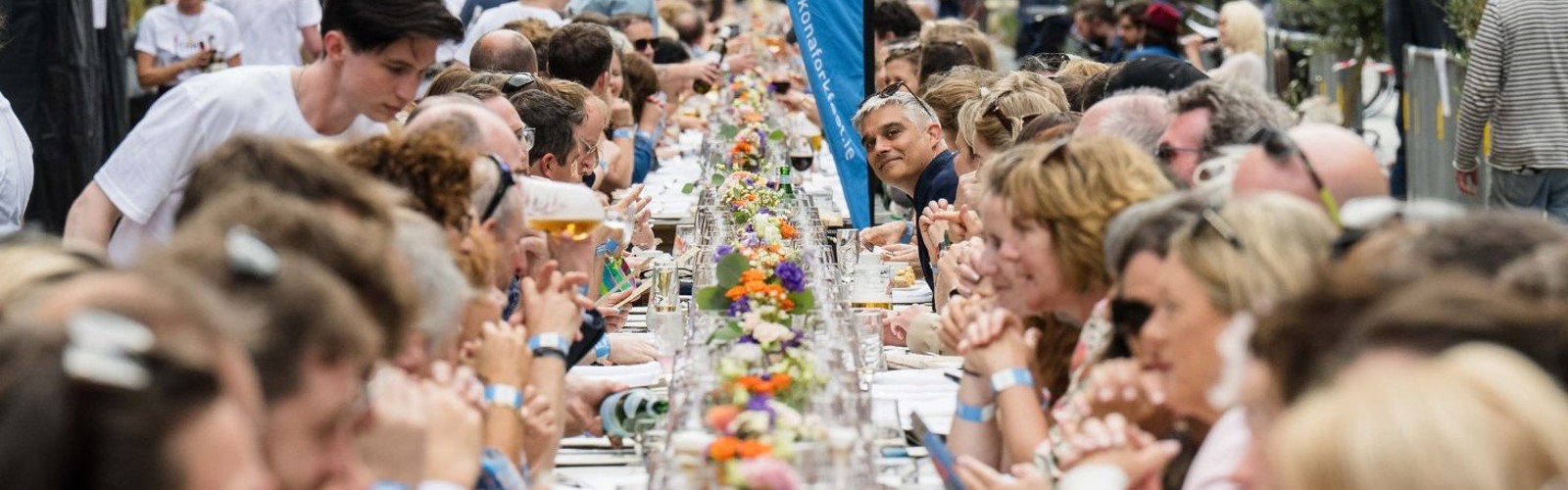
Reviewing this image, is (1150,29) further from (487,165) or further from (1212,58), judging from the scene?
(487,165)

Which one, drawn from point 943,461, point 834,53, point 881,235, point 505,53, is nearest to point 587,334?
point 943,461

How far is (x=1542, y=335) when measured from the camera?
1790 millimetres

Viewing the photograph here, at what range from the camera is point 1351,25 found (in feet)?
45.0

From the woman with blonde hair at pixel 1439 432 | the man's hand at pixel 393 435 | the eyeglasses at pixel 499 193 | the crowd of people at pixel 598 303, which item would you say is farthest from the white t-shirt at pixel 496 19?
the woman with blonde hair at pixel 1439 432

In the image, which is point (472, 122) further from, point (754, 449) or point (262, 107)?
point (754, 449)

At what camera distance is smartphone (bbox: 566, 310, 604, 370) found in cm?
385

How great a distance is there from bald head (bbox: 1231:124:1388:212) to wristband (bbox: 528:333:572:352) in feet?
3.85

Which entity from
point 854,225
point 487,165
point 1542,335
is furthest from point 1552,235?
point 854,225

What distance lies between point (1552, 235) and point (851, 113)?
19.2 ft

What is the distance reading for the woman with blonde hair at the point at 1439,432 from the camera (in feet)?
4.94

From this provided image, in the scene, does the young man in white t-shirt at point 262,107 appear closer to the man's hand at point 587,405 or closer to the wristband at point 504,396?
the man's hand at point 587,405

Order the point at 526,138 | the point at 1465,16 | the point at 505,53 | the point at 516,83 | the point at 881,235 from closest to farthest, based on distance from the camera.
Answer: the point at 526,138 → the point at 516,83 → the point at 505,53 → the point at 881,235 → the point at 1465,16

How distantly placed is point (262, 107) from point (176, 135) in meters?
0.19

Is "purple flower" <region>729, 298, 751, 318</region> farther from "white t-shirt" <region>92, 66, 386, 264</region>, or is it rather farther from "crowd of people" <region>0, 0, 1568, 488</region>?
Answer: "white t-shirt" <region>92, 66, 386, 264</region>
